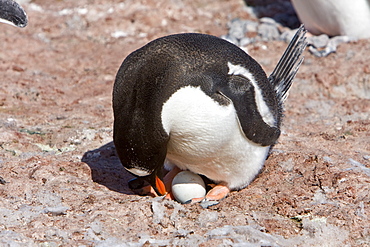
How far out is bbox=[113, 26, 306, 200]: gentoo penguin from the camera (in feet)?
11.2

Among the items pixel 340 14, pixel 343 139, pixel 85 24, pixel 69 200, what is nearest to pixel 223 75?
pixel 69 200

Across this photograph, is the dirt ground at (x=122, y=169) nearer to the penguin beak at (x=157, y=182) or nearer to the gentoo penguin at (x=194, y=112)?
the penguin beak at (x=157, y=182)

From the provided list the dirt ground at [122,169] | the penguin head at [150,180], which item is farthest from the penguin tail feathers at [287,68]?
the penguin head at [150,180]

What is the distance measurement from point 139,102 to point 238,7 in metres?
6.41

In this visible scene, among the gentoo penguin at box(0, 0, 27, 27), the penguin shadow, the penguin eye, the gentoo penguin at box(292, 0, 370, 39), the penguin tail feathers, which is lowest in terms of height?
the gentoo penguin at box(292, 0, 370, 39)

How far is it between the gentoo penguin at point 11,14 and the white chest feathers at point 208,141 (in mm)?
1391

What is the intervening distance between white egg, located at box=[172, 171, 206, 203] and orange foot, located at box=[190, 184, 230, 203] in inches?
2.7

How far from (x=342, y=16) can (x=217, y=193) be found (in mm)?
4534

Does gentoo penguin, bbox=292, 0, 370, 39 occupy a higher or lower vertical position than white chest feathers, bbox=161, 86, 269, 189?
lower

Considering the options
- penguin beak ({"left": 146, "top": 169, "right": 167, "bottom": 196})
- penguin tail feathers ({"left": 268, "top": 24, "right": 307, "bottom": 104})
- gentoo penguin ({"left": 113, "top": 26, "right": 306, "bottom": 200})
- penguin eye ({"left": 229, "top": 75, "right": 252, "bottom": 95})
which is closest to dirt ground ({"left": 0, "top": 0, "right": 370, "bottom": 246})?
penguin beak ({"left": 146, "top": 169, "right": 167, "bottom": 196})

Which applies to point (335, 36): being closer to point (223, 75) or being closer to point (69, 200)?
point (223, 75)

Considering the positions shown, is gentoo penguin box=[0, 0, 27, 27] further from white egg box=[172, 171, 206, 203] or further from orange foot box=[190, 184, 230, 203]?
orange foot box=[190, 184, 230, 203]

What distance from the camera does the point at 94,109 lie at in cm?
584

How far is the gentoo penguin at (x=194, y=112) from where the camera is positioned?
3.43m
